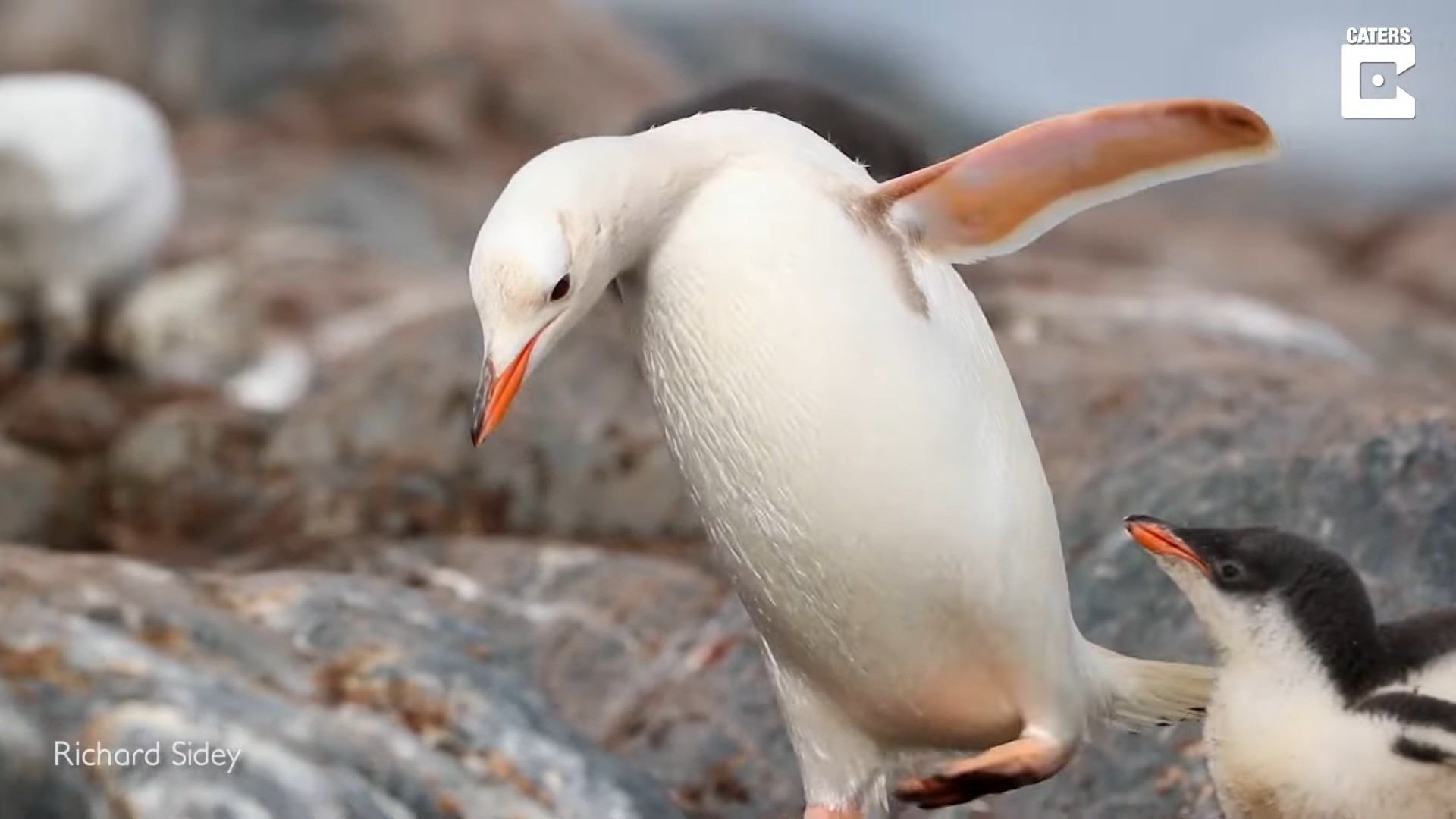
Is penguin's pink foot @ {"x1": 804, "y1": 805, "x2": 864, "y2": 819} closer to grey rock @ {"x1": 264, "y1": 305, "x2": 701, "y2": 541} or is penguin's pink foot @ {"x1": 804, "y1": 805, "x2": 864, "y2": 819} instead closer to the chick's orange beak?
the chick's orange beak

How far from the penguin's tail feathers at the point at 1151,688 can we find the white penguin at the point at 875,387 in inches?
7.3

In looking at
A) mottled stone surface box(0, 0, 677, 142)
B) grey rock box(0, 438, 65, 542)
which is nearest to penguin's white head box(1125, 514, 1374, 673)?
grey rock box(0, 438, 65, 542)

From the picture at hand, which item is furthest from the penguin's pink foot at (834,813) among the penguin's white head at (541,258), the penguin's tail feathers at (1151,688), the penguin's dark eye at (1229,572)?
the penguin's white head at (541,258)

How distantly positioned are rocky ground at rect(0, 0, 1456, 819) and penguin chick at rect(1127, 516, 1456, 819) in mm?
635

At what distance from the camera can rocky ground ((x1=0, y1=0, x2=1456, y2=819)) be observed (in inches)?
148

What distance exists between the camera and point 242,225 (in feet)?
40.1

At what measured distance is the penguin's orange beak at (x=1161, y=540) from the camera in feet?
11.3

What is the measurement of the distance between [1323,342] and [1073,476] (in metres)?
3.39

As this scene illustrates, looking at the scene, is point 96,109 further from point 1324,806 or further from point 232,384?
point 1324,806

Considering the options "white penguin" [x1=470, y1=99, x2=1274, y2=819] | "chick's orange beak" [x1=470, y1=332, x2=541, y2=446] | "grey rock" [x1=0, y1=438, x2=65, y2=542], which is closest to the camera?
"chick's orange beak" [x1=470, y1=332, x2=541, y2=446]

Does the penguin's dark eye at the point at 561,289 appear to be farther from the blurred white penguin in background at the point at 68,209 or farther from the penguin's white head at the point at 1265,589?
the blurred white penguin in background at the point at 68,209

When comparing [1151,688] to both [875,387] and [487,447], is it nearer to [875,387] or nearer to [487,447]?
[875,387]

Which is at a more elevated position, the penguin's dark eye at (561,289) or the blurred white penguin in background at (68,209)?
the penguin's dark eye at (561,289)

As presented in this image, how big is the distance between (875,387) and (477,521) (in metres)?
3.46
